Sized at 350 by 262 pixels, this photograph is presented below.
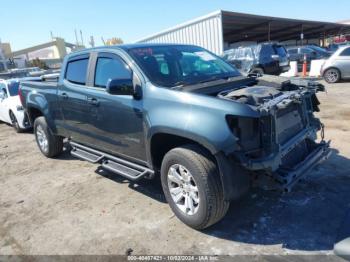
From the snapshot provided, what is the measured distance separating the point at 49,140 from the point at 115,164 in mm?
2426

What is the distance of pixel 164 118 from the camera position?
3.52 meters

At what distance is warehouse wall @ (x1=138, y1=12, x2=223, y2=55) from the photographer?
18.5 m

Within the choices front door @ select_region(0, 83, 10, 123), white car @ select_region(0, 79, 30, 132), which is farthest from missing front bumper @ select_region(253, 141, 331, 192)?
front door @ select_region(0, 83, 10, 123)

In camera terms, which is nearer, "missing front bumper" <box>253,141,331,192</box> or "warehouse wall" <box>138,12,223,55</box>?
"missing front bumper" <box>253,141,331,192</box>

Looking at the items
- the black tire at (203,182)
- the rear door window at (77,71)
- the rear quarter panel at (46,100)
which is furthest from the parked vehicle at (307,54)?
the black tire at (203,182)

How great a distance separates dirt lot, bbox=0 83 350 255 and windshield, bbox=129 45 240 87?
1.55 meters

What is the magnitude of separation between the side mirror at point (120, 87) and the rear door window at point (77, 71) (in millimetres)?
1240

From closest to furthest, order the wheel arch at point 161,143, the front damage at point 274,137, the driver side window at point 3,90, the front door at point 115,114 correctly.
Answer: the front damage at point 274,137 → the wheel arch at point 161,143 → the front door at point 115,114 → the driver side window at point 3,90

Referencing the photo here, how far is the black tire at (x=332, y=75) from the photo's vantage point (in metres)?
13.9

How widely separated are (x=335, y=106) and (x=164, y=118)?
7173 mm

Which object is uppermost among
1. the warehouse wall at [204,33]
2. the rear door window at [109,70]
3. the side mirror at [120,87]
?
the warehouse wall at [204,33]

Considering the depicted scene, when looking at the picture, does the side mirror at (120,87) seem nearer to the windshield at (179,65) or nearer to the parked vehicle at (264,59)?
the windshield at (179,65)

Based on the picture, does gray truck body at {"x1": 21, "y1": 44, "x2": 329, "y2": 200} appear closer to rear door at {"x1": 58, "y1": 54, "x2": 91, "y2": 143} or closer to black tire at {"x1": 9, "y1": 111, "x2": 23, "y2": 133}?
rear door at {"x1": 58, "y1": 54, "x2": 91, "y2": 143}

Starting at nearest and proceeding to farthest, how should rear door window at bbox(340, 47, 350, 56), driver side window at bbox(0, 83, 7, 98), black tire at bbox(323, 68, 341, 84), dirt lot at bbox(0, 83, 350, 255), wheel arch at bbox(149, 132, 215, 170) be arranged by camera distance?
dirt lot at bbox(0, 83, 350, 255) < wheel arch at bbox(149, 132, 215, 170) < driver side window at bbox(0, 83, 7, 98) < rear door window at bbox(340, 47, 350, 56) < black tire at bbox(323, 68, 341, 84)
